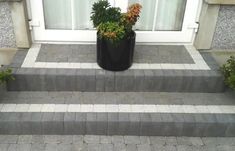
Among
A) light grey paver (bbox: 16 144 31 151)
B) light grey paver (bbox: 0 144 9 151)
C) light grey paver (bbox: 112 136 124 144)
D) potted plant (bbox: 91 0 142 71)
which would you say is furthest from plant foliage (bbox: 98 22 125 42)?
light grey paver (bbox: 0 144 9 151)

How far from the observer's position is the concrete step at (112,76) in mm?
Answer: 3254

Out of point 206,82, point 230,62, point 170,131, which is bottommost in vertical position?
point 170,131

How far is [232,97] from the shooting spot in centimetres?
341

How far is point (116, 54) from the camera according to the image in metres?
3.20

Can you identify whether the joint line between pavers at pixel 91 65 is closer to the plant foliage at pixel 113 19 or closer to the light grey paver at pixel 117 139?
the plant foliage at pixel 113 19

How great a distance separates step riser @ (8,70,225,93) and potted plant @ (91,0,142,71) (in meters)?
0.16

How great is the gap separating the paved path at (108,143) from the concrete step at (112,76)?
24.2 inches

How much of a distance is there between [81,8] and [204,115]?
203cm

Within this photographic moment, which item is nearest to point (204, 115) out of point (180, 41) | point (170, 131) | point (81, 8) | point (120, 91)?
point (170, 131)

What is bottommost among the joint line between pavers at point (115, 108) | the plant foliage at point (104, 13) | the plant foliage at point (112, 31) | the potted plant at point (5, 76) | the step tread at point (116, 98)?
the joint line between pavers at point (115, 108)

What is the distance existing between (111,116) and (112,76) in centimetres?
51

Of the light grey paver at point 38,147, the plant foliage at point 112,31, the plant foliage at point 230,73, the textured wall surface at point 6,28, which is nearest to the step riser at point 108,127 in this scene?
the light grey paver at point 38,147

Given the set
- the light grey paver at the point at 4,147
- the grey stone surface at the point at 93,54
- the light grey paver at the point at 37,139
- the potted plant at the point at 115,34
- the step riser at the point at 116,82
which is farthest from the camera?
the grey stone surface at the point at 93,54

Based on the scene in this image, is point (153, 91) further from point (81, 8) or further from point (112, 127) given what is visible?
point (81, 8)
